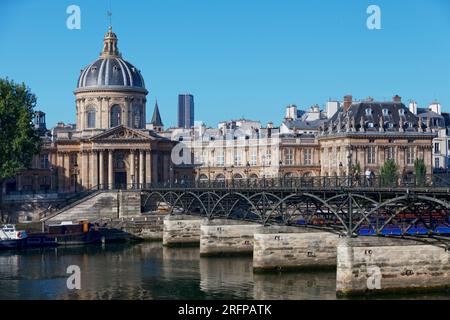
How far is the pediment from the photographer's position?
4439 inches

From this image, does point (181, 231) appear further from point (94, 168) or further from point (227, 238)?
point (94, 168)

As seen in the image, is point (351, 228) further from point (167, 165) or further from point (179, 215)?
point (167, 165)

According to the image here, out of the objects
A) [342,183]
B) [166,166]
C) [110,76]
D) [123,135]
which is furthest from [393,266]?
[110,76]

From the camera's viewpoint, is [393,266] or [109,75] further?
[109,75]

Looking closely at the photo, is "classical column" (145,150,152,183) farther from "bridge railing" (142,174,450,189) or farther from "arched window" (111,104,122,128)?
"bridge railing" (142,174,450,189)

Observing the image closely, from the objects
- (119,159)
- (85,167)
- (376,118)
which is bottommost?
(85,167)

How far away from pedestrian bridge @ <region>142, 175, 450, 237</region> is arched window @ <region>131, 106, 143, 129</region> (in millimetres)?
22800

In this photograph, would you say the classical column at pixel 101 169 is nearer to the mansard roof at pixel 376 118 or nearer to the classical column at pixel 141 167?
the classical column at pixel 141 167

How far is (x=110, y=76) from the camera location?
4786 inches

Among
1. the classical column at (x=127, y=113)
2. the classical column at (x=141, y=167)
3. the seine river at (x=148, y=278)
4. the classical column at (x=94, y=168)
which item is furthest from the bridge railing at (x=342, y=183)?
the classical column at (x=127, y=113)

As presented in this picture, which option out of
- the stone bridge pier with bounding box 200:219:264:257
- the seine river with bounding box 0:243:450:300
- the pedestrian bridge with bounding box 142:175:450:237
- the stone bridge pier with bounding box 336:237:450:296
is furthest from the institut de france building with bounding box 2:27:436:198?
the stone bridge pier with bounding box 336:237:450:296

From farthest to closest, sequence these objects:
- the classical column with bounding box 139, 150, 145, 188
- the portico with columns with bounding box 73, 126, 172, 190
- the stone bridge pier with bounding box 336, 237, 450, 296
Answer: the classical column with bounding box 139, 150, 145, 188, the portico with columns with bounding box 73, 126, 172, 190, the stone bridge pier with bounding box 336, 237, 450, 296

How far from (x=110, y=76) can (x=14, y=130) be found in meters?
28.4
